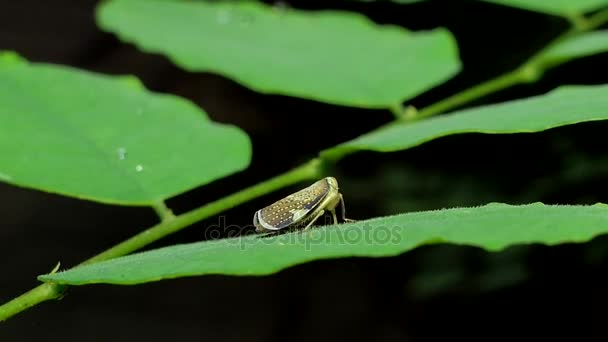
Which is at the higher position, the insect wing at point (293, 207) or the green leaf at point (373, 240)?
the insect wing at point (293, 207)

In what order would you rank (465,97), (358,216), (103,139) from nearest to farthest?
1. (103,139)
2. (465,97)
3. (358,216)

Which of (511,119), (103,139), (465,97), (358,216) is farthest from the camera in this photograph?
(358,216)

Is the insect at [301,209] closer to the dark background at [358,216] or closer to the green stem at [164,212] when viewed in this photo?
the green stem at [164,212]

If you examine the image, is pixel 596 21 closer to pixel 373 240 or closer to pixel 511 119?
pixel 511 119

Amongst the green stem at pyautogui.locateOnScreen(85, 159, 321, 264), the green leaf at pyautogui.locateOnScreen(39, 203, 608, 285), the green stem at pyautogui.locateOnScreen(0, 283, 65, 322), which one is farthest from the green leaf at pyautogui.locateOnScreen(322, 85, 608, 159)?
the green stem at pyautogui.locateOnScreen(0, 283, 65, 322)

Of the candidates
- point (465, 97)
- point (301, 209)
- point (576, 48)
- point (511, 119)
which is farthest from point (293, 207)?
point (576, 48)

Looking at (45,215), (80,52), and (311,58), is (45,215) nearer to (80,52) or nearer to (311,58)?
(80,52)

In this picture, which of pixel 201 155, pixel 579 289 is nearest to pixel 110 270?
pixel 201 155

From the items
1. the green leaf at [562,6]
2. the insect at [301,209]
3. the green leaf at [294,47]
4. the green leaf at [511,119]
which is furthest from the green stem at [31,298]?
the green leaf at [562,6]
